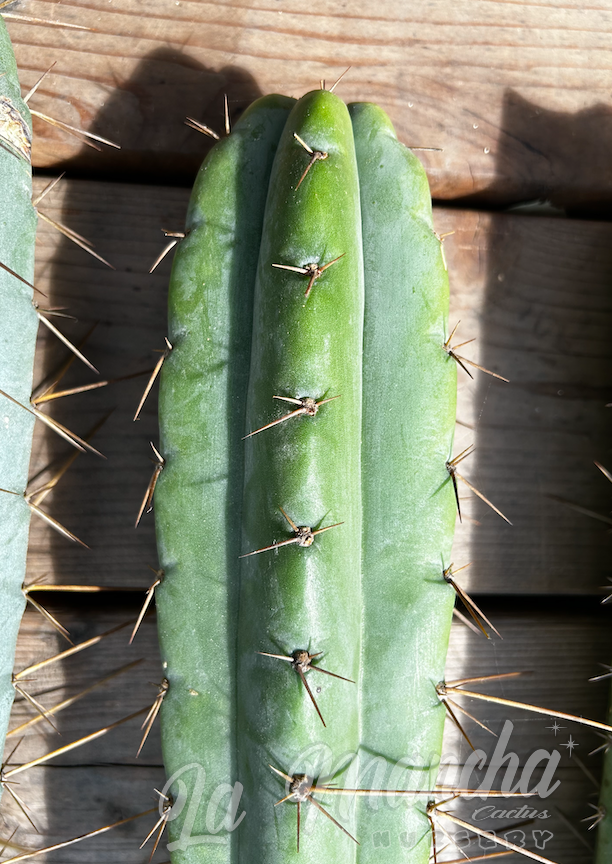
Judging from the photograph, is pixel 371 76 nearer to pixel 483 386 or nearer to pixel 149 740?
pixel 483 386

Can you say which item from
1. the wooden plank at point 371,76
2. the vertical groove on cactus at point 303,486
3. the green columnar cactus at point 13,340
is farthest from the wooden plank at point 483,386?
the vertical groove on cactus at point 303,486

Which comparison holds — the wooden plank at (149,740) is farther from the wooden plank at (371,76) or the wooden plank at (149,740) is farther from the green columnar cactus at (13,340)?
the wooden plank at (371,76)

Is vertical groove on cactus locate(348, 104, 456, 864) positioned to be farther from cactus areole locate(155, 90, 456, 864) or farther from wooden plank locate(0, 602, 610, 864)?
wooden plank locate(0, 602, 610, 864)

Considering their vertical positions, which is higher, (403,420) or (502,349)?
(502,349)

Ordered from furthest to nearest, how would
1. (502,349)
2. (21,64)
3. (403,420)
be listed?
1. (502,349)
2. (21,64)
3. (403,420)

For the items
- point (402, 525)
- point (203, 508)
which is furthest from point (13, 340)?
point (402, 525)

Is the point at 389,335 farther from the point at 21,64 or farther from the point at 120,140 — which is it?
the point at 21,64

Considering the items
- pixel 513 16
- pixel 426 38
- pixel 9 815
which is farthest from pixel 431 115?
pixel 9 815

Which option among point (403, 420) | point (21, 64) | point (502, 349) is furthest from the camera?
point (502, 349)
